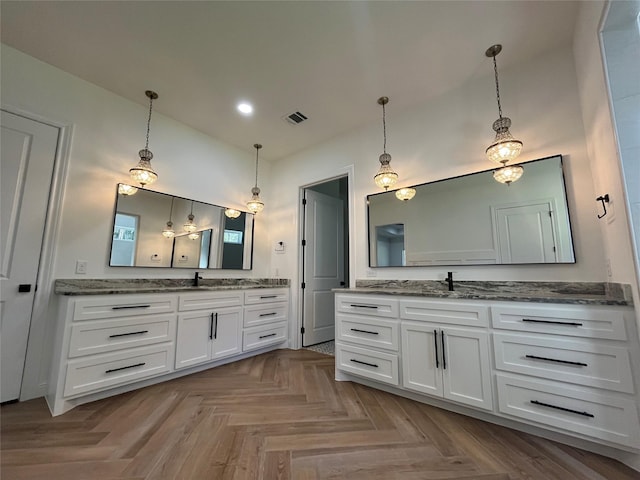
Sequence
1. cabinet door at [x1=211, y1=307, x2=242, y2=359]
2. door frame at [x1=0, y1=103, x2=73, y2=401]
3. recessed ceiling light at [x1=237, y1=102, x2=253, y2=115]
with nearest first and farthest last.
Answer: door frame at [x1=0, y1=103, x2=73, y2=401]
cabinet door at [x1=211, y1=307, x2=242, y2=359]
recessed ceiling light at [x1=237, y1=102, x2=253, y2=115]

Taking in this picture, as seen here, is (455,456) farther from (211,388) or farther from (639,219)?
(211,388)

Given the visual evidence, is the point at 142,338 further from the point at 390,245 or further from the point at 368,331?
the point at 390,245

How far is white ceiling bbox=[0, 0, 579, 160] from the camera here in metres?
1.89

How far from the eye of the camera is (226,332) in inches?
114

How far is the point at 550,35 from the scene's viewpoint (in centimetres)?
208

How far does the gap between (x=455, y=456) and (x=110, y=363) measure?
249 centimetres

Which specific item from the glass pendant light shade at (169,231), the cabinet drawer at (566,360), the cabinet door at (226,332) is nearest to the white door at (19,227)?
the glass pendant light shade at (169,231)

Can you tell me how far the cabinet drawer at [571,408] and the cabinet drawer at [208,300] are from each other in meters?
2.50

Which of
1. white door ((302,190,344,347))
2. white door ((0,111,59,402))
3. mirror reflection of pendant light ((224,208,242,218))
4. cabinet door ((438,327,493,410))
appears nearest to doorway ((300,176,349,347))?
white door ((302,190,344,347))

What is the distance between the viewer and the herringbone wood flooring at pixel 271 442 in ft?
4.43

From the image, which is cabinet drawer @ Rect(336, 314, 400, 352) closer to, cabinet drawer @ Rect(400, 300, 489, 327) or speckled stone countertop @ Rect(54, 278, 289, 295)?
cabinet drawer @ Rect(400, 300, 489, 327)

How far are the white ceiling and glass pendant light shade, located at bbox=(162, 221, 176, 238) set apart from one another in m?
1.30

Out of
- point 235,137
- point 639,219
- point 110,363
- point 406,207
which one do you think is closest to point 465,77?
point 406,207

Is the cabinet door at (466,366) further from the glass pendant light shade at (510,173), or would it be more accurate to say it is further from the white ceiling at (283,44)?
the white ceiling at (283,44)
